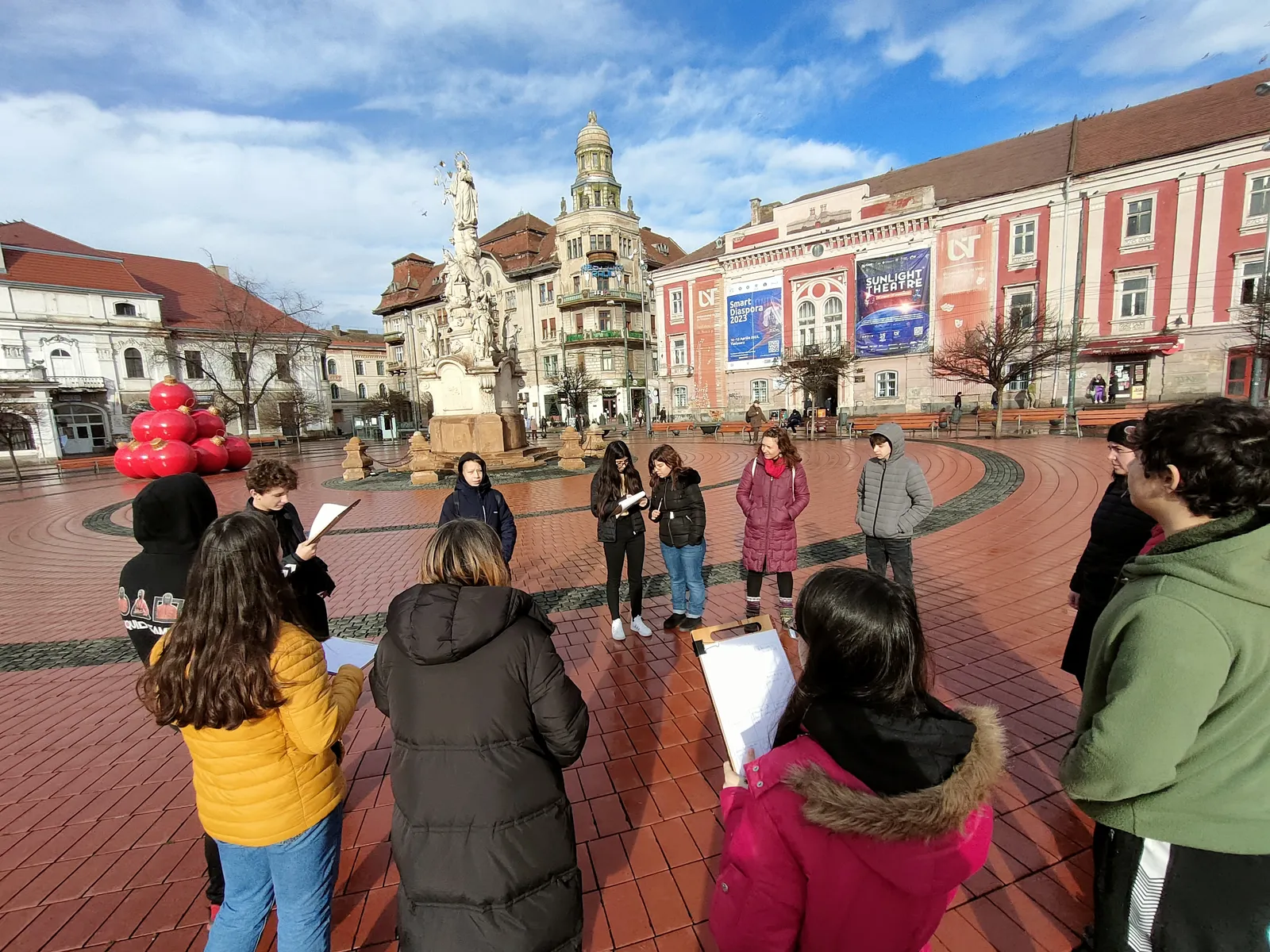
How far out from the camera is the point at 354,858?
2805 millimetres

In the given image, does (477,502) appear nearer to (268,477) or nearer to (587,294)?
(268,477)

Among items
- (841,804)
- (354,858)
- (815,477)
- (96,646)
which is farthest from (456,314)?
(841,804)

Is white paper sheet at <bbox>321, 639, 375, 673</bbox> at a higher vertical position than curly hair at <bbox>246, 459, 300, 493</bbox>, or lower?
lower

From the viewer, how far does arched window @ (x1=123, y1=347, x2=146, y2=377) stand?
38.0 meters

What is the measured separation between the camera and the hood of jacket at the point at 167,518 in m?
2.67

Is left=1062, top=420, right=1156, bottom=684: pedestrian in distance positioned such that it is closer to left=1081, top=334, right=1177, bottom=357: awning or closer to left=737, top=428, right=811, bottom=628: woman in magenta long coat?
left=737, top=428, right=811, bottom=628: woman in magenta long coat

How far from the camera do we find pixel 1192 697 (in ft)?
4.48

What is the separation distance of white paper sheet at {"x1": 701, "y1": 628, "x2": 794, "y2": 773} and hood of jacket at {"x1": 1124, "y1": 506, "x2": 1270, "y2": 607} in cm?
105

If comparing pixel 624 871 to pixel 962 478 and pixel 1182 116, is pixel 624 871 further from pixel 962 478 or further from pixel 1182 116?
pixel 1182 116

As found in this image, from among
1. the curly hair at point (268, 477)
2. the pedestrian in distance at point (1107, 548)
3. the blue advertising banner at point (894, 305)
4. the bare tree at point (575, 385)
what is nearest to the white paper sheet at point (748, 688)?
the pedestrian in distance at point (1107, 548)

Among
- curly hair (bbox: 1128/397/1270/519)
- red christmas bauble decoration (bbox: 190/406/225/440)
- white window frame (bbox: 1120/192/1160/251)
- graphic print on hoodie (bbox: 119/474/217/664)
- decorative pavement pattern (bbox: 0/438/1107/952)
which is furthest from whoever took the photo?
white window frame (bbox: 1120/192/1160/251)

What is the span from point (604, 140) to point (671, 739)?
5011cm

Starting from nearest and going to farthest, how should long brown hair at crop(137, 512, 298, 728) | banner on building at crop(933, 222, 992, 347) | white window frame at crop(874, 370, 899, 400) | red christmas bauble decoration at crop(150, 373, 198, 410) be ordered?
long brown hair at crop(137, 512, 298, 728)
red christmas bauble decoration at crop(150, 373, 198, 410)
banner on building at crop(933, 222, 992, 347)
white window frame at crop(874, 370, 899, 400)

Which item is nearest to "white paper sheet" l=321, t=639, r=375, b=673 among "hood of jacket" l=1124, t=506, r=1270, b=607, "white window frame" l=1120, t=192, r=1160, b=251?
"hood of jacket" l=1124, t=506, r=1270, b=607
